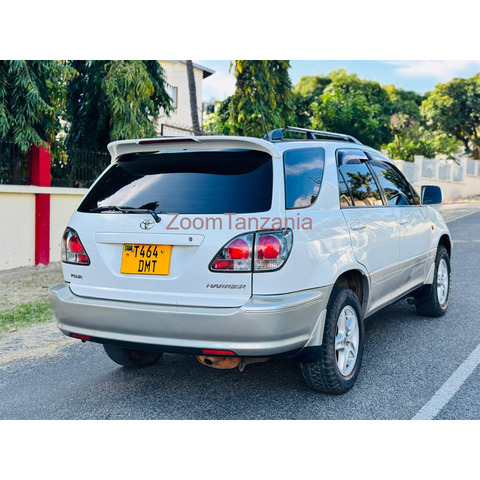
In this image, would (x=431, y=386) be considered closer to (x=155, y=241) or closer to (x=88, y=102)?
(x=155, y=241)

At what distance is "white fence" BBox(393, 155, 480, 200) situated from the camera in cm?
2517

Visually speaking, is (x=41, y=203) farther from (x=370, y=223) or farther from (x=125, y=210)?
(x=370, y=223)

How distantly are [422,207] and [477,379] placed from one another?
2.11 meters

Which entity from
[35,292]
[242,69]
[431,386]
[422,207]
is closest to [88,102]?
[242,69]

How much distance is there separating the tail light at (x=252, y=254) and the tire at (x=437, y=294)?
3186mm

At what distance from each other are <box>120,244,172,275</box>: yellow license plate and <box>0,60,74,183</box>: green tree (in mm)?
6183

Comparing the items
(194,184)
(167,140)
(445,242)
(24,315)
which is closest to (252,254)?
(194,184)

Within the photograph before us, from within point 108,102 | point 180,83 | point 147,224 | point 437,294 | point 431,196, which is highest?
point 180,83

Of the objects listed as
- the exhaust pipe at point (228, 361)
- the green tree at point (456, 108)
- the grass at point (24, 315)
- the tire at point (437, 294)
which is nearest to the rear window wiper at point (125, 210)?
the exhaust pipe at point (228, 361)

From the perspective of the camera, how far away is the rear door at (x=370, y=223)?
4.20m

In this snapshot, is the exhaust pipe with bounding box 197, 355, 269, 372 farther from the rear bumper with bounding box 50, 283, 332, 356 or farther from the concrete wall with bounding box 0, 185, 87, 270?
the concrete wall with bounding box 0, 185, 87, 270

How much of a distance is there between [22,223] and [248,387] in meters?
6.63

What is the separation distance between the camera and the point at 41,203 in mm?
9828

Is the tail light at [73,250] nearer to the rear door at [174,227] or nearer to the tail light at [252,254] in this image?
the rear door at [174,227]
